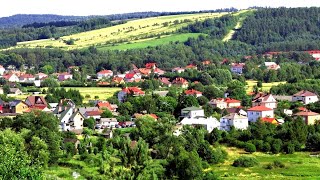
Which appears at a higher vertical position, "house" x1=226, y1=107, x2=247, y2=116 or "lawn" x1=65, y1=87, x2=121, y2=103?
"house" x1=226, y1=107, x2=247, y2=116

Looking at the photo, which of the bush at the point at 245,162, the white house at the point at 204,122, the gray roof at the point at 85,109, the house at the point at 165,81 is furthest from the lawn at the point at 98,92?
the bush at the point at 245,162

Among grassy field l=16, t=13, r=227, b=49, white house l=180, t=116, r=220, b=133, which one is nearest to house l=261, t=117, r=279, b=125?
white house l=180, t=116, r=220, b=133

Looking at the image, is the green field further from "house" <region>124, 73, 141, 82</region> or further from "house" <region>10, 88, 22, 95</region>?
"house" <region>10, 88, 22, 95</region>

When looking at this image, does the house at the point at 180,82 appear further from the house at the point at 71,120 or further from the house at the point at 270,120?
the house at the point at 71,120

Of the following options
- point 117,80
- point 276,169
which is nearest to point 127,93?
point 117,80

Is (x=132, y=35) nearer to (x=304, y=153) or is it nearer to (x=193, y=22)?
(x=193, y=22)

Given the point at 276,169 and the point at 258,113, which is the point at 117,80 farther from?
the point at 276,169
